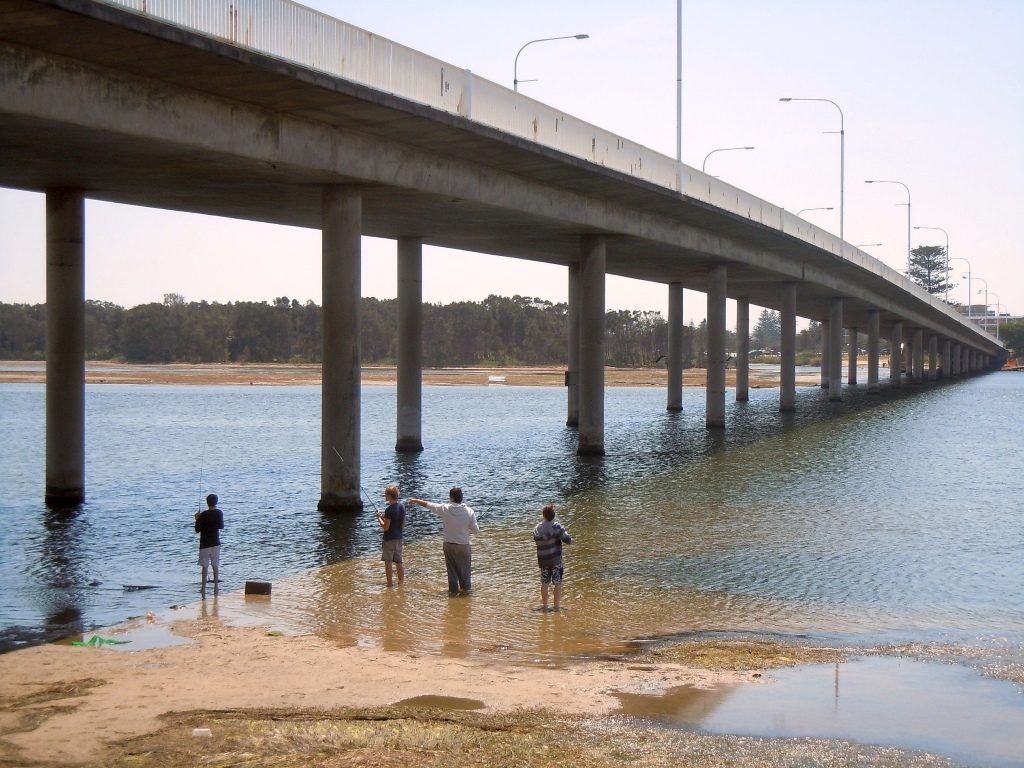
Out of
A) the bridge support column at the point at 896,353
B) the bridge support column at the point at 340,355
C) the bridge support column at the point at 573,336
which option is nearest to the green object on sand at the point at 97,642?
the bridge support column at the point at 340,355

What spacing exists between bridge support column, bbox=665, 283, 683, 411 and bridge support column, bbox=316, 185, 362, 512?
4057 cm

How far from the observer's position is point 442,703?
1082 cm

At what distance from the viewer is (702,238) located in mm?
46500

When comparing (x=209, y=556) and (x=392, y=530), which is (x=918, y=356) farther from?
(x=209, y=556)

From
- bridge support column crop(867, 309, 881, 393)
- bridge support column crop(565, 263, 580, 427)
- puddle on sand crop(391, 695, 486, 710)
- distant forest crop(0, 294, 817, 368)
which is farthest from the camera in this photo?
distant forest crop(0, 294, 817, 368)

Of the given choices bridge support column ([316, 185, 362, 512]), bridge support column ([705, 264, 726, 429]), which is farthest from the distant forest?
bridge support column ([316, 185, 362, 512])

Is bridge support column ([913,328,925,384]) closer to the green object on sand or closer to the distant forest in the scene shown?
the distant forest

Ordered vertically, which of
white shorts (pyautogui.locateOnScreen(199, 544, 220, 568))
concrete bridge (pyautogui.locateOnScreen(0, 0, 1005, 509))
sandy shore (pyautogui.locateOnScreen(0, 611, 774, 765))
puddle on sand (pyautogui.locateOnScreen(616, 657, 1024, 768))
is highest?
concrete bridge (pyautogui.locateOnScreen(0, 0, 1005, 509))

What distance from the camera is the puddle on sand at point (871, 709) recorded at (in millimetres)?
10117

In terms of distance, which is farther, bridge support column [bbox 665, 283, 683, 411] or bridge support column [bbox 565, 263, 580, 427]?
bridge support column [bbox 665, 283, 683, 411]

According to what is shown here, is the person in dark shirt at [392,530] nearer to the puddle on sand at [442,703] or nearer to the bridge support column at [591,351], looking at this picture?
the puddle on sand at [442,703]

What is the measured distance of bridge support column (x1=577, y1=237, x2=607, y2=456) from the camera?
126ft

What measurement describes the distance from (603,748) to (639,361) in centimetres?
16739

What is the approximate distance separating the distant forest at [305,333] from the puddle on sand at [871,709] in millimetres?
141718
